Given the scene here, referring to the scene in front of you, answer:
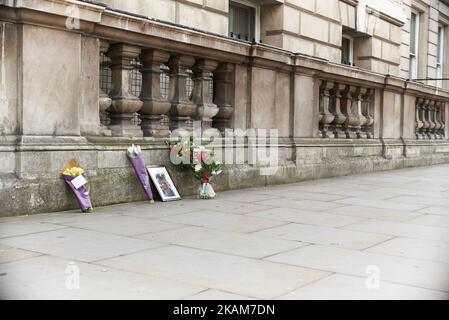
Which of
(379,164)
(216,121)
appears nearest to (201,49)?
Answer: (216,121)

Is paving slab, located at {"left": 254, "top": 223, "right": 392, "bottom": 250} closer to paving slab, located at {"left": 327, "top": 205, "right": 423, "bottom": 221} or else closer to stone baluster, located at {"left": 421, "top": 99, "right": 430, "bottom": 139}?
paving slab, located at {"left": 327, "top": 205, "right": 423, "bottom": 221}

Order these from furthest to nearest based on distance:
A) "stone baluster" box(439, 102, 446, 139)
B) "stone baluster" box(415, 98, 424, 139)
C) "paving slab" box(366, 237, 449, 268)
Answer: "stone baluster" box(439, 102, 446, 139) → "stone baluster" box(415, 98, 424, 139) → "paving slab" box(366, 237, 449, 268)

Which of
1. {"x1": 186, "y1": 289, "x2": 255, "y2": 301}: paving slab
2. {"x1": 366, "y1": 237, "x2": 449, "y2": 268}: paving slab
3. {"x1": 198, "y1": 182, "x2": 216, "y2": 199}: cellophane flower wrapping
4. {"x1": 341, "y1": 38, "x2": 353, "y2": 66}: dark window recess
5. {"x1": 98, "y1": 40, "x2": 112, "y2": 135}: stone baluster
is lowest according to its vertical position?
{"x1": 186, "y1": 289, "x2": 255, "y2": 301}: paving slab

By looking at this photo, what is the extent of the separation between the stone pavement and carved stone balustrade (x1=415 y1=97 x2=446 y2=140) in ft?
31.0

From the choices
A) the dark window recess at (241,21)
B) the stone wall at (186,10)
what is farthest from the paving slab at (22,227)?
the dark window recess at (241,21)

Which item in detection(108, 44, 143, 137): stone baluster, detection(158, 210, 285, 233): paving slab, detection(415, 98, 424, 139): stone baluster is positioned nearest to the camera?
detection(158, 210, 285, 233): paving slab

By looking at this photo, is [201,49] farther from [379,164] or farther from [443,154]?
[443,154]

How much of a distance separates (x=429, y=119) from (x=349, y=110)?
563 cm

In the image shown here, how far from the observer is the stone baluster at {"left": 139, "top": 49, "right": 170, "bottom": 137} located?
812cm

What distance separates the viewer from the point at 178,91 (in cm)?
859

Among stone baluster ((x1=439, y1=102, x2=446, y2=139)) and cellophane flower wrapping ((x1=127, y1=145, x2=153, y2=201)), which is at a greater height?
stone baluster ((x1=439, y1=102, x2=446, y2=139))

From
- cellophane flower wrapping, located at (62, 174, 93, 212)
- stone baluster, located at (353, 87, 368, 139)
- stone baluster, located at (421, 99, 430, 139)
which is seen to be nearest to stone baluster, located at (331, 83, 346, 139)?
stone baluster, located at (353, 87, 368, 139)

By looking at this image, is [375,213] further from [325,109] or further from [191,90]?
[325,109]
